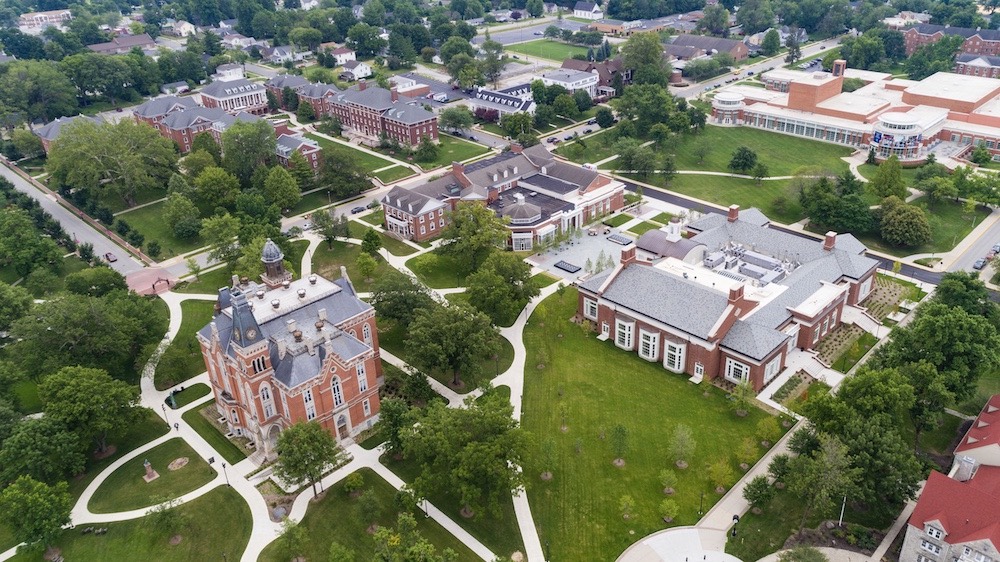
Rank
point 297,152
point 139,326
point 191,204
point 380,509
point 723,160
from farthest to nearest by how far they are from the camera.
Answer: point 723,160, point 297,152, point 191,204, point 139,326, point 380,509

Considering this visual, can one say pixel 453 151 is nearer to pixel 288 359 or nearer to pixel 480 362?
pixel 480 362

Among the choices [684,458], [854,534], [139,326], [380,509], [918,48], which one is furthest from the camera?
[918,48]

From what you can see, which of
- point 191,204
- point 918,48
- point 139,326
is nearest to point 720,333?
point 139,326

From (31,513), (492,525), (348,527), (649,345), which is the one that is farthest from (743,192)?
(31,513)

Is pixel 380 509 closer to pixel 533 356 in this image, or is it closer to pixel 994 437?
pixel 533 356

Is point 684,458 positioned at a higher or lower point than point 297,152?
lower

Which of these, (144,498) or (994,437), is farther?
(144,498)
